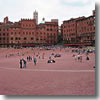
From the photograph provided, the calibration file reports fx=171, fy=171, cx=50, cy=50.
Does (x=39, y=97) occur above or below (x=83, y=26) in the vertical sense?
below

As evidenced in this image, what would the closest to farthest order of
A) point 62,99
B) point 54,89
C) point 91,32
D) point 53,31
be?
1. point 62,99
2. point 54,89
3. point 91,32
4. point 53,31

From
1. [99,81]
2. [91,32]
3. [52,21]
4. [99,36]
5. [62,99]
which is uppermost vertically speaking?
[52,21]

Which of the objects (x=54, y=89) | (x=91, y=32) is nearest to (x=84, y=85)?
(x=54, y=89)

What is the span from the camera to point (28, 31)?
54156 millimetres

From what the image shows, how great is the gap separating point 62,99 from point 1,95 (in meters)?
2.89

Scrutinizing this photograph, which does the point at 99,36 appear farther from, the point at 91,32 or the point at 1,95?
the point at 91,32

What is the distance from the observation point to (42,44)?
5497cm

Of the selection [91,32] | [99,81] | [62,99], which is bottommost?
[62,99]

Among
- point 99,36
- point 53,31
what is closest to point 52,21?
point 53,31

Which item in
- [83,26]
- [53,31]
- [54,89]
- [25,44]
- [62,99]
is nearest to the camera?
[62,99]

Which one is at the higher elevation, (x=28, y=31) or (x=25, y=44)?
(x=28, y=31)

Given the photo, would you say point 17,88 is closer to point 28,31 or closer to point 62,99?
point 62,99

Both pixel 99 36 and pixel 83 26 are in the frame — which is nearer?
pixel 99 36

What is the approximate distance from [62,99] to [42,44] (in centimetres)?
4741
